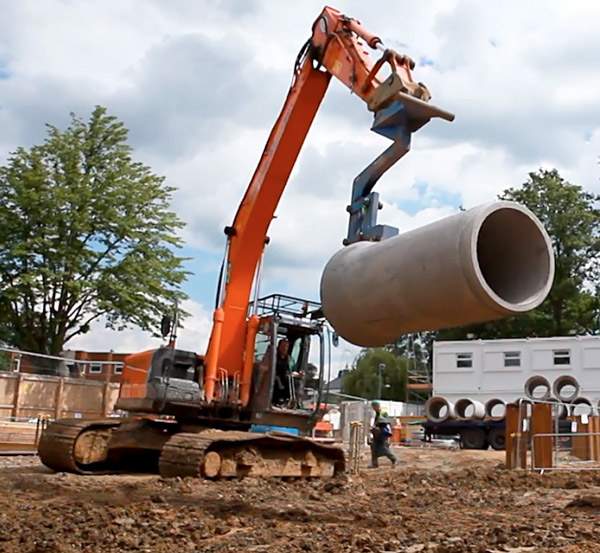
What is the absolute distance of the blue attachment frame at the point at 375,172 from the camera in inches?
268

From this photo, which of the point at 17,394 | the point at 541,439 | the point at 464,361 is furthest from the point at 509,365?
the point at 17,394

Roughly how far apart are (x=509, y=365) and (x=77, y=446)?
24.5 m

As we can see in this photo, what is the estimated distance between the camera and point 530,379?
33062mm

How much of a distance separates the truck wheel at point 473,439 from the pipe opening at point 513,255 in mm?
23485

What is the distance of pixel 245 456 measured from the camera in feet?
38.5

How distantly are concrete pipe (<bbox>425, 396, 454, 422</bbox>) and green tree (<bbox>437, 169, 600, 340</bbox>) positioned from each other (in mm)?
20675

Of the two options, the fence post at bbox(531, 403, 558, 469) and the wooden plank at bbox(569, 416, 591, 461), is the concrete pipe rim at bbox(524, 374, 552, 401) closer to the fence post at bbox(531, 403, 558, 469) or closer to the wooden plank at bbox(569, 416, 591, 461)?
the wooden plank at bbox(569, 416, 591, 461)

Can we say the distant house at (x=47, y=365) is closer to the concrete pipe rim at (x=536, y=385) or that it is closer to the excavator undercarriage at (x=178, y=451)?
the excavator undercarriage at (x=178, y=451)

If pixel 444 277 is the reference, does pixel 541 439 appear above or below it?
below

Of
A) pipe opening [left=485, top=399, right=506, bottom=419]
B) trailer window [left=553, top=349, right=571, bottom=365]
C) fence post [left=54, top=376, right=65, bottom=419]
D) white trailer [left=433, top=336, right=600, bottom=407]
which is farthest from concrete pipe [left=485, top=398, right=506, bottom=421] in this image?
fence post [left=54, top=376, right=65, bottom=419]

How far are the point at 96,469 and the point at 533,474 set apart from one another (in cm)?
739

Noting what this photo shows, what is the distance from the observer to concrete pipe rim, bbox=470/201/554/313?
5113 millimetres

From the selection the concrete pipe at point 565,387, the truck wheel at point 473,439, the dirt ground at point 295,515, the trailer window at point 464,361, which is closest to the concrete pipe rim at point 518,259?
the dirt ground at point 295,515

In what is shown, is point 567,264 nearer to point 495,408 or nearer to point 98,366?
point 495,408
